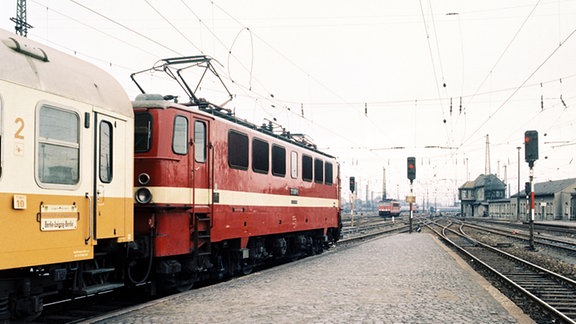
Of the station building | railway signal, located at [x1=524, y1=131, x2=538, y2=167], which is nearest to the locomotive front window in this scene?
railway signal, located at [x1=524, y1=131, x2=538, y2=167]

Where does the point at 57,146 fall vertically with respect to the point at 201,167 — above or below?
above

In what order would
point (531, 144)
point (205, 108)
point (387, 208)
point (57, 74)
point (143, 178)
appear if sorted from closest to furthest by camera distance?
point (57, 74) → point (143, 178) → point (205, 108) → point (531, 144) → point (387, 208)

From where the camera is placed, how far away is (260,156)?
1472cm

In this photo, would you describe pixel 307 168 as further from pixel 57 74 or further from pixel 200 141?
pixel 57 74

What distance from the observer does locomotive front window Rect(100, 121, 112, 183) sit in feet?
27.6

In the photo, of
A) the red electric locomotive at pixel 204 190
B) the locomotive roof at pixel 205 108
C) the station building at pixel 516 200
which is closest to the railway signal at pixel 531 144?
the red electric locomotive at pixel 204 190

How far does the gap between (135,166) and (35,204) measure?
3492 millimetres

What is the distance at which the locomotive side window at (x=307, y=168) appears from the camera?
60.4ft

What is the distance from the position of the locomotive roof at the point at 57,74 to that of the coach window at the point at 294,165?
8277 mm

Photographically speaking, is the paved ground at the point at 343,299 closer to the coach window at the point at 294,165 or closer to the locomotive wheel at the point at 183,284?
the locomotive wheel at the point at 183,284

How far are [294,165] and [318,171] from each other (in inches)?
113

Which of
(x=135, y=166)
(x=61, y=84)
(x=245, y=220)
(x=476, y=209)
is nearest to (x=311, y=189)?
(x=245, y=220)

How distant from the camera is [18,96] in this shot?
676cm

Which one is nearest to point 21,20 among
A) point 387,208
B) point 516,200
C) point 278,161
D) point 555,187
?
point 278,161
